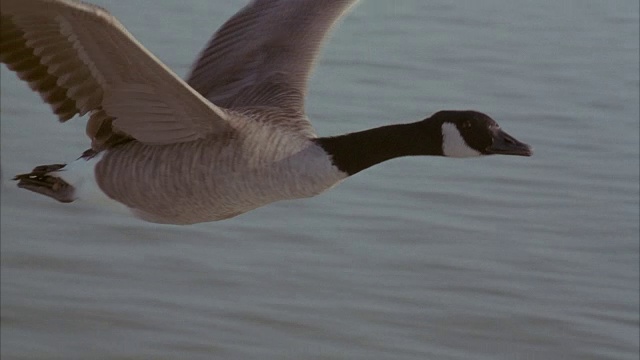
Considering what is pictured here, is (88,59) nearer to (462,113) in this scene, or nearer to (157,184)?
(157,184)

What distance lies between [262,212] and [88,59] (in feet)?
14.5

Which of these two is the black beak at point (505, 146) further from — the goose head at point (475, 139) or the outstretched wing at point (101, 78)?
the outstretched wing at point (101, 78)

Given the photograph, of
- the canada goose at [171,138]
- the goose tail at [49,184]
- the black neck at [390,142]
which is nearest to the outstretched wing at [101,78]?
the canada goose at [171,138]

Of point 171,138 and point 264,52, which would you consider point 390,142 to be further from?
point 264,52

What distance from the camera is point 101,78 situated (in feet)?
16.5

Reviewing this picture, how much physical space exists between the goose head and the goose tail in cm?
123

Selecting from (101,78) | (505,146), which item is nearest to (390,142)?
(505,146)

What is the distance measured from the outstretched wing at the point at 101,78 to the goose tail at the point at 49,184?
19 cm

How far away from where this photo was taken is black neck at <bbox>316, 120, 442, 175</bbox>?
16.5ft

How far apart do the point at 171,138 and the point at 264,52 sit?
Result: 100cm

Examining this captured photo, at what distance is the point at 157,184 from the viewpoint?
16.6 feet

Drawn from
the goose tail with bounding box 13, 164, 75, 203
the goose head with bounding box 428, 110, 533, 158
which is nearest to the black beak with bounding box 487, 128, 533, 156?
the goose head with bounding box 428, 110, 533, 158

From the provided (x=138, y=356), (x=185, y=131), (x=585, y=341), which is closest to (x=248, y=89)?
(x=185, y=131)

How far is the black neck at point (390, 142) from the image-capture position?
5039 mm
